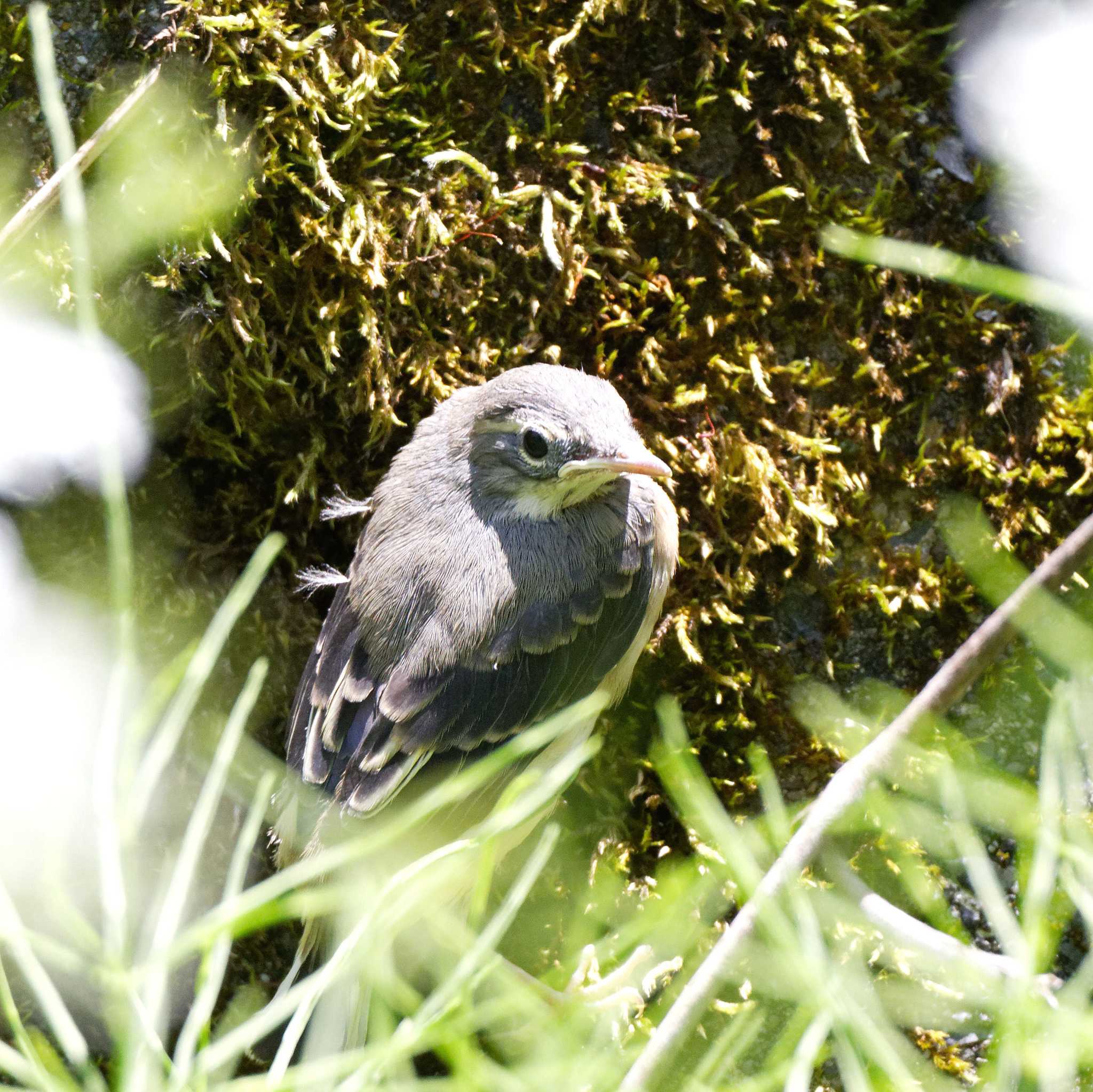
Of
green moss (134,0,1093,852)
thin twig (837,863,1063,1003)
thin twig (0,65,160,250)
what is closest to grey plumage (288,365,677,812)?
green moss (134,0,1093,852)

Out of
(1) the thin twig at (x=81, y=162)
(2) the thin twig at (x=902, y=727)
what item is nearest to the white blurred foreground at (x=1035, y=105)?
(2) the thin twig at (x=902, y=727)

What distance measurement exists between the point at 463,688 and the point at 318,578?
0.55 meters

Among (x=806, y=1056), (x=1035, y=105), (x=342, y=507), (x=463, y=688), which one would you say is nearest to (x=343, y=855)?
(x=806, y=1056)

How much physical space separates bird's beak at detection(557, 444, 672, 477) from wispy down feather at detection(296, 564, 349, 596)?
0.74 m

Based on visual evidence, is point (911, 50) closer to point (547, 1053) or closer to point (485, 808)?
point (485, 808)

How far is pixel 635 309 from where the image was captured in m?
2.56

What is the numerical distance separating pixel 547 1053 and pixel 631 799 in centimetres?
149

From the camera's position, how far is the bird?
229cm

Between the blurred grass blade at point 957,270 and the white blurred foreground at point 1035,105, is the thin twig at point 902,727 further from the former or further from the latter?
the white blurred foreground at point 1035,105

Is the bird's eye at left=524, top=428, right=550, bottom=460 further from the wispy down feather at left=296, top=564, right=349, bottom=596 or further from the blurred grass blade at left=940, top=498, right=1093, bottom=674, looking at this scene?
the blurred grass blade at left=940, top=498, right=1093, bottom=674

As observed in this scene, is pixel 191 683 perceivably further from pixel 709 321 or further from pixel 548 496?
pixel 709 321

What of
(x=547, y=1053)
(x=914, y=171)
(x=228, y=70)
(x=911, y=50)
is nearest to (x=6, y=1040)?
(x=547, y=1053)

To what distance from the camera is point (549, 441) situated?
228 cm

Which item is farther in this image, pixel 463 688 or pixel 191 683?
pixel 463 688
